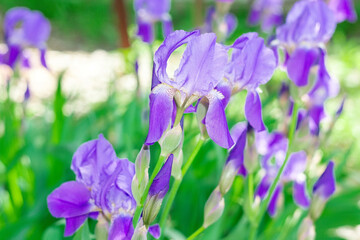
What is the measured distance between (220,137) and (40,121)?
73.8 inches

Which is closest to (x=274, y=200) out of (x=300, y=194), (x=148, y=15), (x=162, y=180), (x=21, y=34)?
(x=300, y=194)

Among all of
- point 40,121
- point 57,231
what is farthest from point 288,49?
point 40,121

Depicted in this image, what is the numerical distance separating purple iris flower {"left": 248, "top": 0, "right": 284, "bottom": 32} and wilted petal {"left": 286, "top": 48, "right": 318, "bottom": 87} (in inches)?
49.4

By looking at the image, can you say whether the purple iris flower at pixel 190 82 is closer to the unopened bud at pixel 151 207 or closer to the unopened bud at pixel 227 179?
the unopened bud at pixel 151 207

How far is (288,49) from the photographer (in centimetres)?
104

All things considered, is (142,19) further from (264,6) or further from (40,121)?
(40,121)

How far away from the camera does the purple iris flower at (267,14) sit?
7.29 feet

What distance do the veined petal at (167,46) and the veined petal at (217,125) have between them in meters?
0.08

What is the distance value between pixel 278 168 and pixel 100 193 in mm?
583

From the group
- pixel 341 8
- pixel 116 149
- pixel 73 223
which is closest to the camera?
pixel 73 223

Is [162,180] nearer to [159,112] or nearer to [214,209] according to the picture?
[159,112]

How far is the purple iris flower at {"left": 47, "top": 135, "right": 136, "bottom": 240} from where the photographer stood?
0.74 metres

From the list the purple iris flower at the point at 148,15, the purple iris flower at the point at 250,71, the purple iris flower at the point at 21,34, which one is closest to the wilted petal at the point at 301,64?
the purple iris flower at the point at 250,71

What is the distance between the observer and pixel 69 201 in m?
0.75
